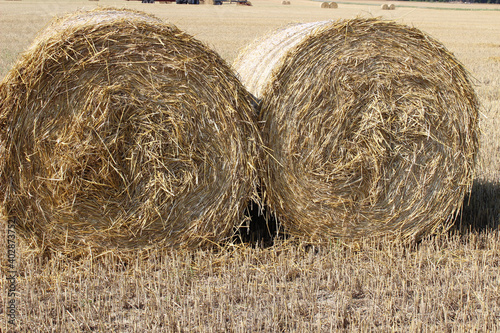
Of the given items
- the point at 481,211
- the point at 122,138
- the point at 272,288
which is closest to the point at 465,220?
the point at 481,211

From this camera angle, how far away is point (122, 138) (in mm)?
3867

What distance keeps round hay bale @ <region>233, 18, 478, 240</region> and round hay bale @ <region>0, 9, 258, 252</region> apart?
0.34 m

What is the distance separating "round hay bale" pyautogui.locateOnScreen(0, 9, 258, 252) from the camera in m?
3.70

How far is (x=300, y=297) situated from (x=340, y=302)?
0.30m

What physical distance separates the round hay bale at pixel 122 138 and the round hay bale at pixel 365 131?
13.4 inches

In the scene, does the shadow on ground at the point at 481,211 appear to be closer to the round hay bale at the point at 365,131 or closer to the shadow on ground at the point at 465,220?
the shadow on ground at the point at 465,220


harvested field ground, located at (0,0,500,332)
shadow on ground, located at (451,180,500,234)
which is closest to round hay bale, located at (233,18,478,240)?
harvested field ground, located at (0,0,500,332)

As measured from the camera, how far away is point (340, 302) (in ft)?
11.3

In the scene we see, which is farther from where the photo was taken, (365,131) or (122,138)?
(365,131)

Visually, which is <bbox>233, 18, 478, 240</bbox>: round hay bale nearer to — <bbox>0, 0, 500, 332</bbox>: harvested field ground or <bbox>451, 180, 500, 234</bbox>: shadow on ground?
<bbox>0, 0, 500, 332</bbox>: harvested field ground

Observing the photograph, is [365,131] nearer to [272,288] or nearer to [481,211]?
[272,288]

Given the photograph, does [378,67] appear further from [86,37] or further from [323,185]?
[86,37]

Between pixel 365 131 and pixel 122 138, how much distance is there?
186cm

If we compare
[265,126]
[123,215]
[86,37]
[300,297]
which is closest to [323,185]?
[265,126]
